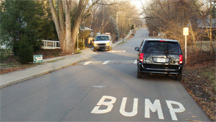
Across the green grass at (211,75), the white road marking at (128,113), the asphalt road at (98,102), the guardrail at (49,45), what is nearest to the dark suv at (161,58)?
the asphalt road at (98,102)

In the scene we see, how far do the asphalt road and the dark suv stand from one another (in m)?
0.61

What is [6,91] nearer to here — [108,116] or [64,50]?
[108,116]

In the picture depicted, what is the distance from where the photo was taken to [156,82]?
9.75m

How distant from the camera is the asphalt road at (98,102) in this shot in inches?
209

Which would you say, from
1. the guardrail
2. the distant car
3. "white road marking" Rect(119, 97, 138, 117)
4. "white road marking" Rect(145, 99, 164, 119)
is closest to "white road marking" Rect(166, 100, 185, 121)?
"white road marking" Rect(145, 99, 164, 119)

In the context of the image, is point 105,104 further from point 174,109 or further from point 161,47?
point 161,47

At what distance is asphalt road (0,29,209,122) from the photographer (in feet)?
17.4

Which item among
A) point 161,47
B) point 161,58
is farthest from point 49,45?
point 161,58

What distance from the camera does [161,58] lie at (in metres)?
9.50

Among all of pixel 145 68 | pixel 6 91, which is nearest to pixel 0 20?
pixel 6 91

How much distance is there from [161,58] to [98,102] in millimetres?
4198

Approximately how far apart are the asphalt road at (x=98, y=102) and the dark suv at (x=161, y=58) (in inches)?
24.0

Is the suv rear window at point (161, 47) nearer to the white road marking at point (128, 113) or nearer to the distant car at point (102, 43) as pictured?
the white road marking at point (128, 113)

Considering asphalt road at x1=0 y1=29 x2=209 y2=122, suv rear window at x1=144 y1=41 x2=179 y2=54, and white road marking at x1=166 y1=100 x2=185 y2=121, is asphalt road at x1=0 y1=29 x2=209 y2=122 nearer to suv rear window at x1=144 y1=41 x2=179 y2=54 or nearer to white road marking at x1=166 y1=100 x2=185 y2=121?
white road marking at x1=166 y1=100 x2=185 y2=121
